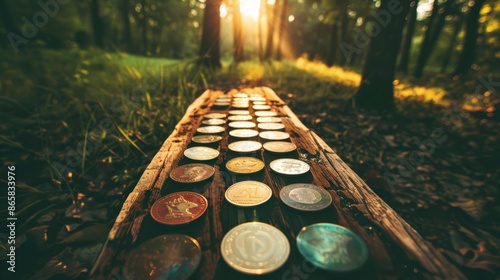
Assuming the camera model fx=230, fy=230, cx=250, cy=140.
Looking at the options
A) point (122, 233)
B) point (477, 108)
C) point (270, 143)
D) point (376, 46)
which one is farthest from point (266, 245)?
point (477, 108)

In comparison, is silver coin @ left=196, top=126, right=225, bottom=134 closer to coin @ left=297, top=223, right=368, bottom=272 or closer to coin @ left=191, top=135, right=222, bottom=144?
coin @ left=191, top=135, right=222, bottom=144

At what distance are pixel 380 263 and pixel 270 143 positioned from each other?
51.1 inches

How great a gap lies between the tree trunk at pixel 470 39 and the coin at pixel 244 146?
1556 cm

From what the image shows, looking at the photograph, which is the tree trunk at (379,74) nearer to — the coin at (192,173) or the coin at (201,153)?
the coin at (201,153)

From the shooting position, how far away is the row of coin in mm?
947

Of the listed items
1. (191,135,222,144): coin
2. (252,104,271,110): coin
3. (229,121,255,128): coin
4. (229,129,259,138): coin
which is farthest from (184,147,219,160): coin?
(252,104,271,110): coin

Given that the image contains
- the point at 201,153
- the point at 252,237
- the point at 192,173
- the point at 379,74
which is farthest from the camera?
the point at 379,74

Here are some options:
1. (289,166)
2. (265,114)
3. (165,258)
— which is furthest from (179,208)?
(265,114)

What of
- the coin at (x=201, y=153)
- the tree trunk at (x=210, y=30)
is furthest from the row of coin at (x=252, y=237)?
the tree trunk at (x=210, y=30)

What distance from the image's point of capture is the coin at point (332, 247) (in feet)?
3.07

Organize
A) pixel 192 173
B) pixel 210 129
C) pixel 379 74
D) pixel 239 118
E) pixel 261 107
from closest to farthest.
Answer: pixel 192 173
pixel 210 129
pixel 239 118
pixel 261 107
pixel 379 74

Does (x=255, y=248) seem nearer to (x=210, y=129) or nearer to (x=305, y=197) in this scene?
(x=305, y=197)

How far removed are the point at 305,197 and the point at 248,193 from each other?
0.34 metres

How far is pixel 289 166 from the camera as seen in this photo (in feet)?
5.65
